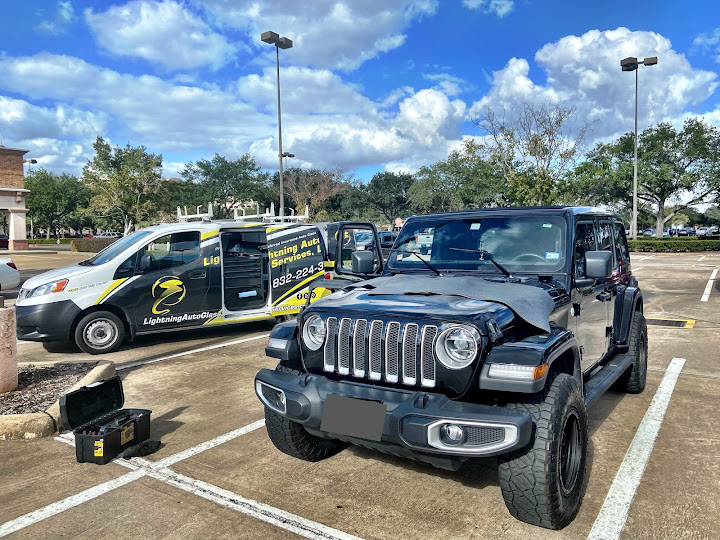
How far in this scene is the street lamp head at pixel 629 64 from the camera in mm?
27531

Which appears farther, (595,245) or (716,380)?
(716,380)

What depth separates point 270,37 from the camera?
1995 cm

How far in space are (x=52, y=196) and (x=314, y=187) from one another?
28.4 m

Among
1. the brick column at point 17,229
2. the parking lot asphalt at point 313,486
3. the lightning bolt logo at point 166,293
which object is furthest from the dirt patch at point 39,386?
the brick column at point 17,229

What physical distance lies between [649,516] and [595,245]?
7.69 ft

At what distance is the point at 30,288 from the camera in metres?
7.24

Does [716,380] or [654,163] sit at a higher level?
[654,163]

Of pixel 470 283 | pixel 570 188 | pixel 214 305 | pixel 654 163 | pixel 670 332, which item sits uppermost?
pixel 654 163

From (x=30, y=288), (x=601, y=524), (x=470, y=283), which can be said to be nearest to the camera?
(x=601, y=524)

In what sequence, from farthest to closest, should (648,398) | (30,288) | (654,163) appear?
(654,163) → (30,288) → (648,398)

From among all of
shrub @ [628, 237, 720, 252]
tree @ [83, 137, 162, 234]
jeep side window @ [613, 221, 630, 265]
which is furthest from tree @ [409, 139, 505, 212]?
jeep side window @ [613, 221, 630, 265]

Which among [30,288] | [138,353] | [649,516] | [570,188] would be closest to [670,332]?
[649,516]

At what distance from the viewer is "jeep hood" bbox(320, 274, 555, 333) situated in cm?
313

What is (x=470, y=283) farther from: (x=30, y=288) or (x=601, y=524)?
(x=30, y=288)
